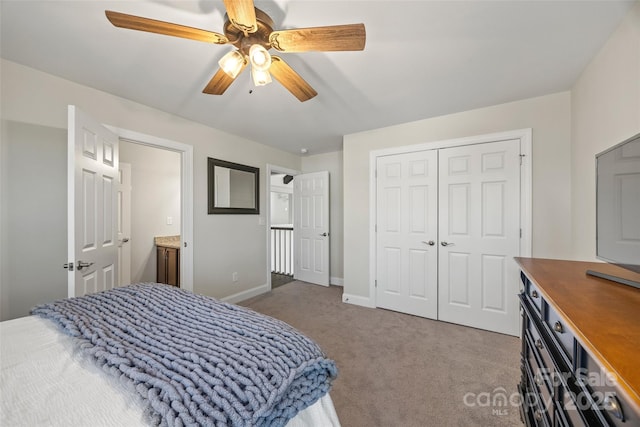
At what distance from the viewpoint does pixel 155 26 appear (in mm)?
1101

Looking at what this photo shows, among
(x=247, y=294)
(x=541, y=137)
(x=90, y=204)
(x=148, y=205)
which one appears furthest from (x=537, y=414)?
(x=148, y=205)

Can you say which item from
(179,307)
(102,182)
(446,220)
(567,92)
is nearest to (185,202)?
(102,182)

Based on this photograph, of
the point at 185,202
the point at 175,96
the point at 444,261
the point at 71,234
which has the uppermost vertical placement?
the point at 175,96

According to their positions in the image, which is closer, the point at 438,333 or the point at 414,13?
the point at 414,13

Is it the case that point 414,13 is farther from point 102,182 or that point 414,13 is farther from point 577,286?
point 102,182

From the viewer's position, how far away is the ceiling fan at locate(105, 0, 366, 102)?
106 cm

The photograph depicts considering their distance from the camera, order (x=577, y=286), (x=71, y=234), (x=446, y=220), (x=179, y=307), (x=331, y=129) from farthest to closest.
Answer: (x=331, y=129) → (x=446, y=220) → (x=71, y=234) → (x=179, y=307) → (x=577, y=286)

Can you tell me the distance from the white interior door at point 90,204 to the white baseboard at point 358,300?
2602 millimetres

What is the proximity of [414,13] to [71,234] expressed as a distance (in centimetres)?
251

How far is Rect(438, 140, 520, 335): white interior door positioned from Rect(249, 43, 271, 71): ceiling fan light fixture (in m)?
2.21

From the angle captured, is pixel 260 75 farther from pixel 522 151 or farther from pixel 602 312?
pixel 522 151

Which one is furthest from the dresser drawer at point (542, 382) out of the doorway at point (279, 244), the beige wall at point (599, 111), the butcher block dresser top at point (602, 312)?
the doorway at point (279, 244)

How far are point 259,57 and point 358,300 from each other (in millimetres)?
2950

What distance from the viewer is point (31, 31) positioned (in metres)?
1.44
